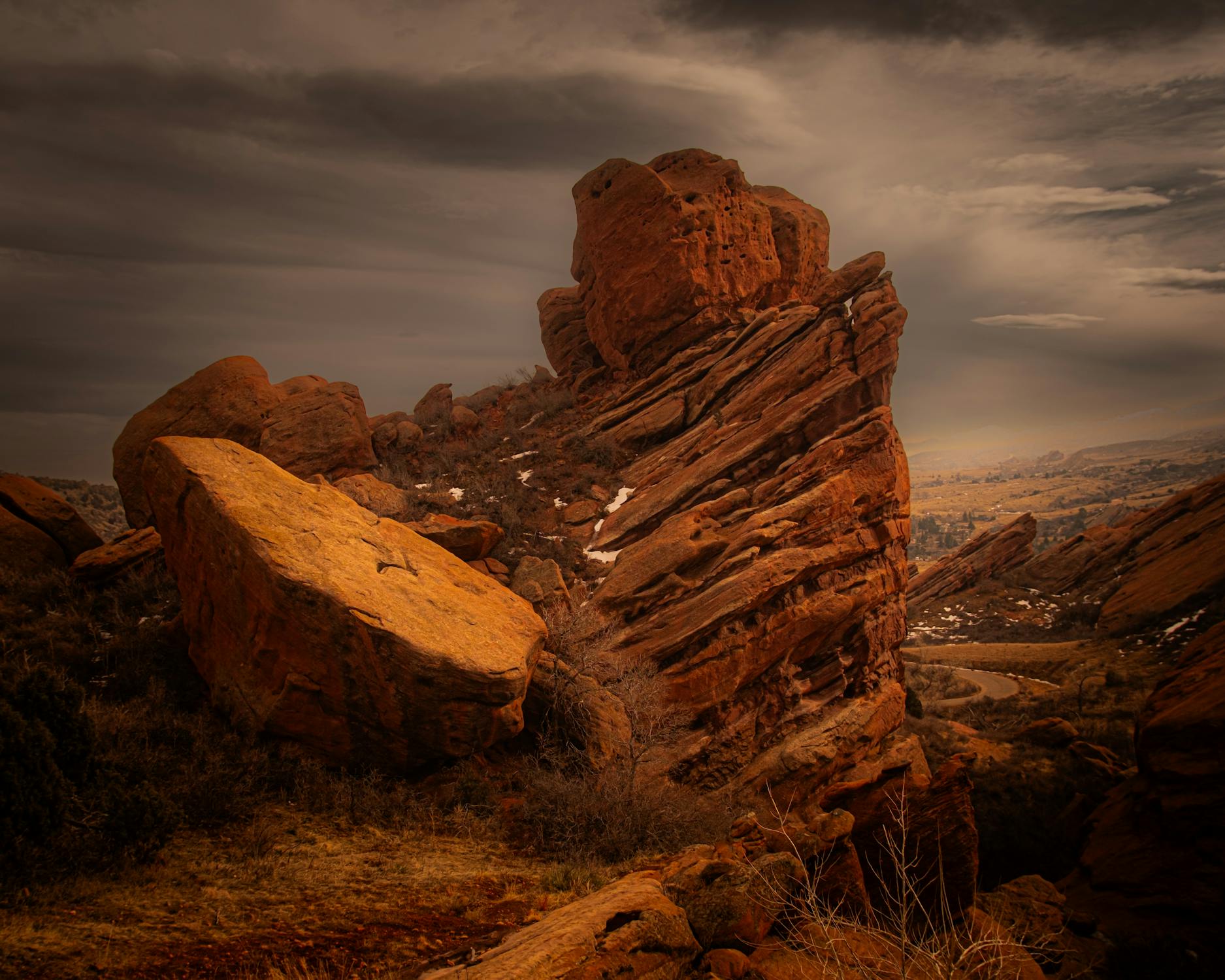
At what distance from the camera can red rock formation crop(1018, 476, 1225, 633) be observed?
34.9 metres

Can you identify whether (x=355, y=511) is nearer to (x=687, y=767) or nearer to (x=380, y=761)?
(x=380, y=761)

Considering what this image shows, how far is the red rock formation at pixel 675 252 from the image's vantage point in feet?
100

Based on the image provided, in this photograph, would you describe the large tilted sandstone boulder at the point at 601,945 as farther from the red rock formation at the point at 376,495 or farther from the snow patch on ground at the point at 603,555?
the red rock formation at the point at 376,495

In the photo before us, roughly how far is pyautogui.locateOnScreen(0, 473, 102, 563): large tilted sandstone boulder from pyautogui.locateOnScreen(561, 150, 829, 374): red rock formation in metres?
24.5

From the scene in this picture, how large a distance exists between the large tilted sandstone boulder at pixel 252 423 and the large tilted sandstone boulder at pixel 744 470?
10.2m

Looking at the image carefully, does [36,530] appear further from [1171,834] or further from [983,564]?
[983,564]

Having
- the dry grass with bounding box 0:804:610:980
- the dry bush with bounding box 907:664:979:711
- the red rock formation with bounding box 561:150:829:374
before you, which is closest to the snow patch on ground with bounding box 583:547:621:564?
the dry grass with bounding box 0:804:610:980

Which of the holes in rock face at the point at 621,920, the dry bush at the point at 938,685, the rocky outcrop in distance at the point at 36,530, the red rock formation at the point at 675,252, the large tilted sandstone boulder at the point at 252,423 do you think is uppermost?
the red rock formation at the point at 675,252

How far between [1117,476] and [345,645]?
22067 cm

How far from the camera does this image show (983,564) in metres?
58.4

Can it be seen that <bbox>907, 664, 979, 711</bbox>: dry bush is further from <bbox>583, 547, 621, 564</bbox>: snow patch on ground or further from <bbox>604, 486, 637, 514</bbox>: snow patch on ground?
<bbox>583, 547, 621, 564</bbox>: snow patch on ground

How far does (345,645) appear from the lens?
10375 mm

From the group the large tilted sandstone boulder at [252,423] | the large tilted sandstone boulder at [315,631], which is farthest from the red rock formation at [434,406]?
the large tilted sandstone boulder at [315,631]

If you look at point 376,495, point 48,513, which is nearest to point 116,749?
point 48,513
